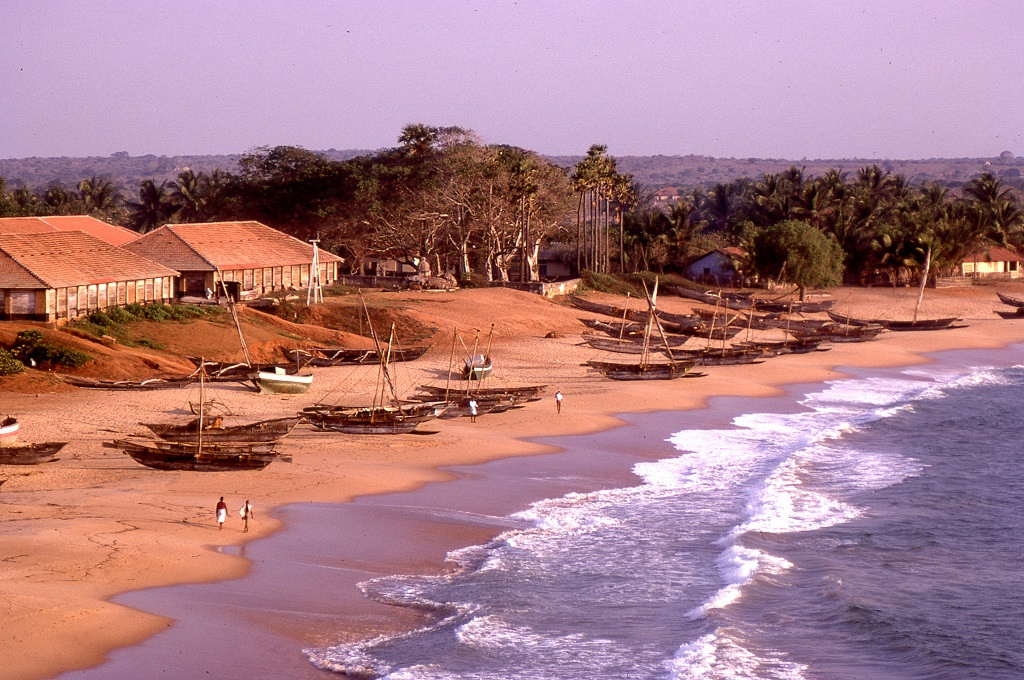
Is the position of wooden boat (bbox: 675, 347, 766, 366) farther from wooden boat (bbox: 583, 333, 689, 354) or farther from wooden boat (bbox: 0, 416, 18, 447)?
wooden boat (bbox: 0, 416, 18, 447)

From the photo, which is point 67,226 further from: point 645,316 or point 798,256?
point 798,256

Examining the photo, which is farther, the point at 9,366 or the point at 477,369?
the point at 477,369

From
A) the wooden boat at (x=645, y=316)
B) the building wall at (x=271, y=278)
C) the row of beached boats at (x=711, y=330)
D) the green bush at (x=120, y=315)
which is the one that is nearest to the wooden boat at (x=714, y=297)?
the row of beached boats at (x=711, y=330)

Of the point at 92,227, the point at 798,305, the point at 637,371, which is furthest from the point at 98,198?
the point at 637,371

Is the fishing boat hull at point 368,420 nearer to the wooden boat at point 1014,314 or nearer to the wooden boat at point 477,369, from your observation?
the wooden boat at point 477,369

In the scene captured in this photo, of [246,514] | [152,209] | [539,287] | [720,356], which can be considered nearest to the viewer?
[246,514]

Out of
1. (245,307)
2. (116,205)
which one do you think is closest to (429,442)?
(245,307)
